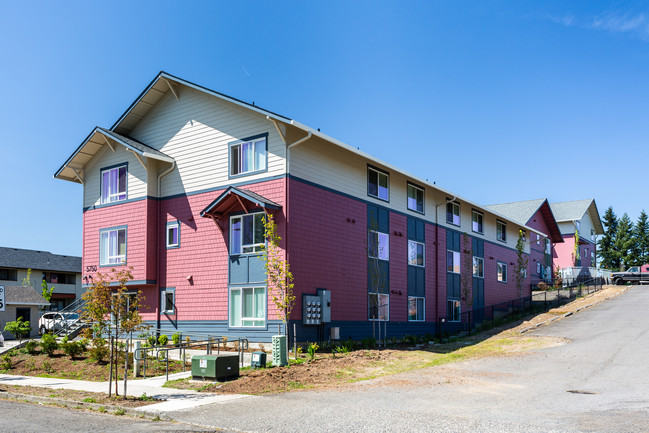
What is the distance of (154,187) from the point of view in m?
27.2

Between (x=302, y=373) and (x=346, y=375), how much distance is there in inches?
54.1

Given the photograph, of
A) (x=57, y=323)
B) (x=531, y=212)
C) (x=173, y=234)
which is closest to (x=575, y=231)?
(x=531, y=212)

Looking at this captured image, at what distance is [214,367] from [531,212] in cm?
3867

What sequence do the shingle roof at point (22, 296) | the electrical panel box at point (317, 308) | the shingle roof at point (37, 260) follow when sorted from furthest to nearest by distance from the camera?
the shingle roof at point (37, 260) < the shingle roof at point (22, 296) < the electrical panel box at point (317, 308)

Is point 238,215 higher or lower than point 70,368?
higher

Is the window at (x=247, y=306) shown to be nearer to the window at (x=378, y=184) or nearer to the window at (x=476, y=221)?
the window at (x=378, y=184)

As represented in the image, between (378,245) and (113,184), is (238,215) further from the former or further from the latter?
(113,184)

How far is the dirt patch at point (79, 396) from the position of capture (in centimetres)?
1449

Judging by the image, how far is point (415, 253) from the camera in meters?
31.2

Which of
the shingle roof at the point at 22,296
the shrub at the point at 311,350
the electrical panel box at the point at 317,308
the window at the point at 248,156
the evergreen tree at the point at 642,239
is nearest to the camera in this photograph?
the shrub at the point at 311,350

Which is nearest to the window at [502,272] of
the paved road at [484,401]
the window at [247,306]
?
the paved road at [484,401]

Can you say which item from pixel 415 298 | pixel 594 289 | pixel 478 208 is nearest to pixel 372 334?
pixel 415 298

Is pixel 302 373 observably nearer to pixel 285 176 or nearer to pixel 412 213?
pixel 285 176

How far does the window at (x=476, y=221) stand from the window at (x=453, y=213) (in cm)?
239
